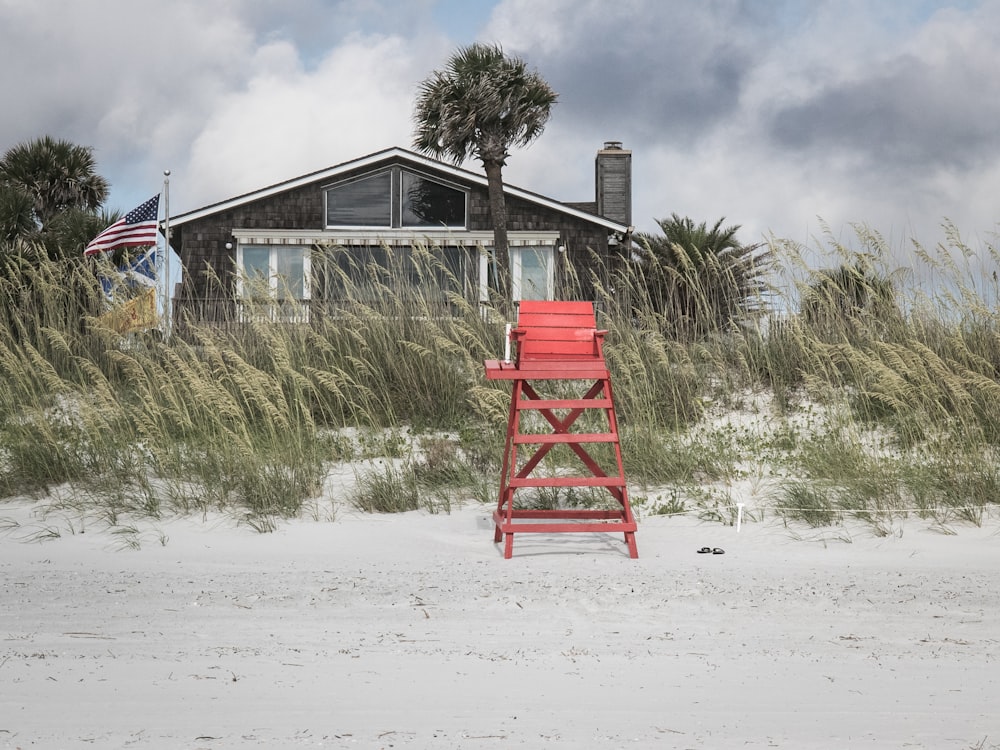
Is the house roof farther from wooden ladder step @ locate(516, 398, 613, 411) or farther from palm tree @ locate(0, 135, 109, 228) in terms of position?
wooden ladder step @ locate(516, 398, 613, 411)

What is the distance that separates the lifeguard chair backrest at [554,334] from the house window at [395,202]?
20906 millimetres

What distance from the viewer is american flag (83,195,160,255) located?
1439 cm

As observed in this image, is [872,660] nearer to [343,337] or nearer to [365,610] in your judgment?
[365,610]

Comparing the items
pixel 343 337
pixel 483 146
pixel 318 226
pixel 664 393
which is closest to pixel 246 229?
pixel 318 226

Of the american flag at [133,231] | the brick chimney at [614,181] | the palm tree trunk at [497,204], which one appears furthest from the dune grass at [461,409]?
the brick chimney at [614,181]

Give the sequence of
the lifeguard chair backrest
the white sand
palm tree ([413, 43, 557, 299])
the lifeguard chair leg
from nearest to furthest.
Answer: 1. the white sand
2. the lifeguard chair leg
3. the lifeguard chair backrest
4. palm tree ([413, 43, 557, 299])

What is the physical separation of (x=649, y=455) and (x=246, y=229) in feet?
71.3

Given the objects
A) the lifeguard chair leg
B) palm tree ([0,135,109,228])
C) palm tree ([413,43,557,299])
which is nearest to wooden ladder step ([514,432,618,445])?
the lifeguard chair leg

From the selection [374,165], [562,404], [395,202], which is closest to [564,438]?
[562,404]

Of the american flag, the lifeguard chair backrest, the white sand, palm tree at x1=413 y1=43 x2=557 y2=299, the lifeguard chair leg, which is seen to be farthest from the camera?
palm tree at x1=413 y1=43 x2=557 y2=299

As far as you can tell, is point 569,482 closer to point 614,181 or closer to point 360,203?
point 360,203

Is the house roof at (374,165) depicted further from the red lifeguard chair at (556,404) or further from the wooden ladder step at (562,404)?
the wooden ladder step at (562,404)

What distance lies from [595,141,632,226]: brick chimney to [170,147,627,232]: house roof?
2.93 m

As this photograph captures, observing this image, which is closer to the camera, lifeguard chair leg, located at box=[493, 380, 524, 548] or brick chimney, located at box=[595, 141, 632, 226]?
lifeguard chair leg, located at box=[493, 380, 524, 548]
